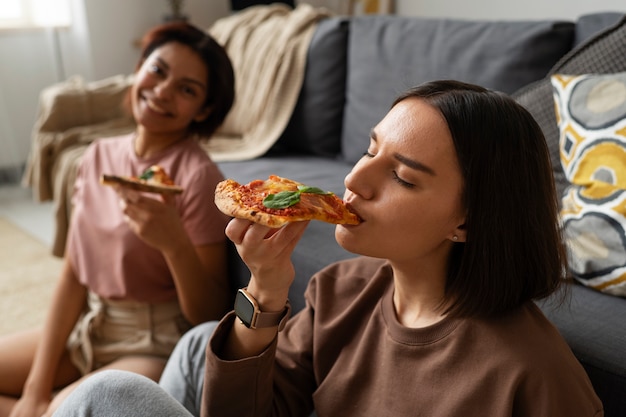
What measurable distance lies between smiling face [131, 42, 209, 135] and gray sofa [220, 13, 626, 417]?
1.38ft

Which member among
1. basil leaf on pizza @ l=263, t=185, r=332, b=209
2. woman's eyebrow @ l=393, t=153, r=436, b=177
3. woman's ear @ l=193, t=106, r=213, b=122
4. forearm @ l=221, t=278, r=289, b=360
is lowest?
forearm @ l=221, t=278, r=289, b=360

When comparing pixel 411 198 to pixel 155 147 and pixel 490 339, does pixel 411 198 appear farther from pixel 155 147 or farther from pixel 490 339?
pixel 155 147

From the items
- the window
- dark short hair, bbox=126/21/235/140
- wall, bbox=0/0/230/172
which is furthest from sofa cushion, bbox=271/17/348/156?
the window

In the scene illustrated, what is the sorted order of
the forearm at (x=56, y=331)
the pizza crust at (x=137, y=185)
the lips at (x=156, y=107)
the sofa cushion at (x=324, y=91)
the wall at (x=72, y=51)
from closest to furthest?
the pizza crust at (x=137, y=185)
the forearm at (x=56, y=331)
the lips at (x=156, y=107)
the sofa cushion at (x=324, y=91)
the wall at (x=72, y=51)

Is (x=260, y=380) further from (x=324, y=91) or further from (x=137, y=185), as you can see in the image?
(x=324, y=91)

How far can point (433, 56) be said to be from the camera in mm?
2230

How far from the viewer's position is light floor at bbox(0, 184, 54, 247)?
3469 millimetres

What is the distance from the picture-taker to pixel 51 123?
2930 mm

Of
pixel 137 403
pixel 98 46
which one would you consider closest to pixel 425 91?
pixel 137 403

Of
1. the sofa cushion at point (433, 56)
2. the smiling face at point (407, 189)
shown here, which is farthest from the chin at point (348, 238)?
the sofa cushion at point (433, 56)

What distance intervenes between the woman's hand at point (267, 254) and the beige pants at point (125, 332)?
68cm

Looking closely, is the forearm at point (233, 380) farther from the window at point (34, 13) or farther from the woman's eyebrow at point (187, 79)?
the window at point (34, 13)

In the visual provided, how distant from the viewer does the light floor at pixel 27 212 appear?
3469 mm

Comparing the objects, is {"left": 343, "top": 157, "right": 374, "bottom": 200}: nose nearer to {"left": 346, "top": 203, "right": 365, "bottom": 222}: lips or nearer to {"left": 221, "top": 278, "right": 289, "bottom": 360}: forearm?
{"left": 346, "top": 203, "right": 365, "bottom": 222}: lips
